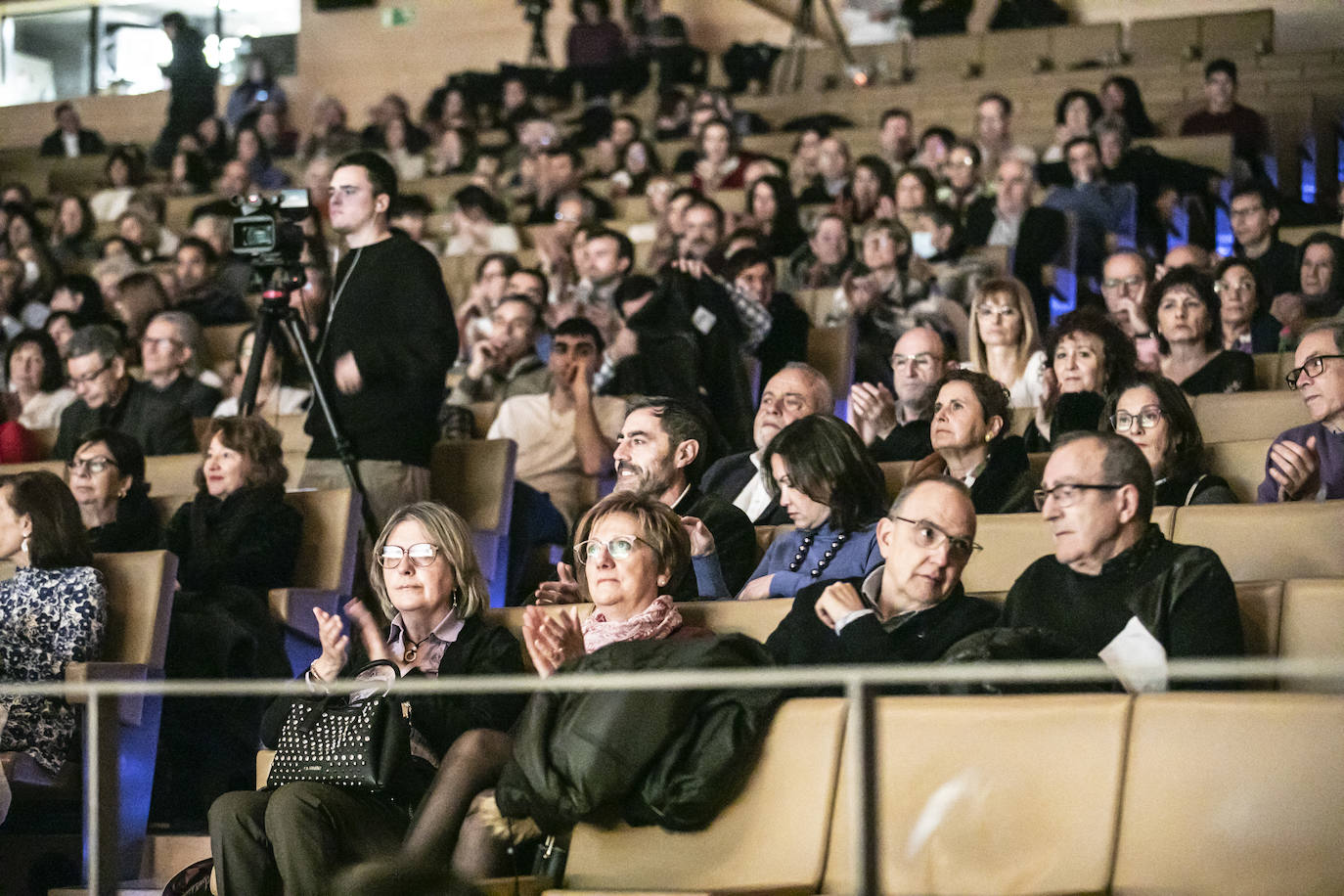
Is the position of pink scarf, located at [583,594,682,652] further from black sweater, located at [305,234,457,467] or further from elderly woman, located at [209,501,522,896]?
black sweater, located at [305,234,457,467]

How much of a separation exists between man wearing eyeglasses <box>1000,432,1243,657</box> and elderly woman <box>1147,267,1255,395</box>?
1439 mm

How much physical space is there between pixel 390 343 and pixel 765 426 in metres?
0.79

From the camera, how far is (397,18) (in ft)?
32.4

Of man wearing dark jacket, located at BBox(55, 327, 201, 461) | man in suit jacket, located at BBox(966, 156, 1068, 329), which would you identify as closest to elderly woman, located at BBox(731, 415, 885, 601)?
man wearing dark jacket, located at BBox(55, 327, 201, 461)

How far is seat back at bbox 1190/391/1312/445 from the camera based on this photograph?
3312 millimetres

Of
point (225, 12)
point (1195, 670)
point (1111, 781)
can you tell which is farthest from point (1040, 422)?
point (225, 12)

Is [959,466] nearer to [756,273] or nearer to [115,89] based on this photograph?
[756,273]

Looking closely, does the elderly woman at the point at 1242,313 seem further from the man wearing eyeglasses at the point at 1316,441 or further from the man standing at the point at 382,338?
the man standing at the point at 382,338

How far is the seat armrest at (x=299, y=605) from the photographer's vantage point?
10.2ft

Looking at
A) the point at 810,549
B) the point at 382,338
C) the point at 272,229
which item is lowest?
the point at 810,549

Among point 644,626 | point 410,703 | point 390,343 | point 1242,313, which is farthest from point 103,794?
point 1242,313

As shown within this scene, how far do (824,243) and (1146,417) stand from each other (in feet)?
7.47

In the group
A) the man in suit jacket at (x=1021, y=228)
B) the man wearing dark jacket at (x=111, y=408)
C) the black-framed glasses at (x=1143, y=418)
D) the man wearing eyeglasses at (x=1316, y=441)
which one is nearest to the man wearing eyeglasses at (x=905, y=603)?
the black-framed glasses at (x=1143, y=418)

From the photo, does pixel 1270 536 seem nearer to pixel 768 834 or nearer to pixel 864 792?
pixel 768 834
